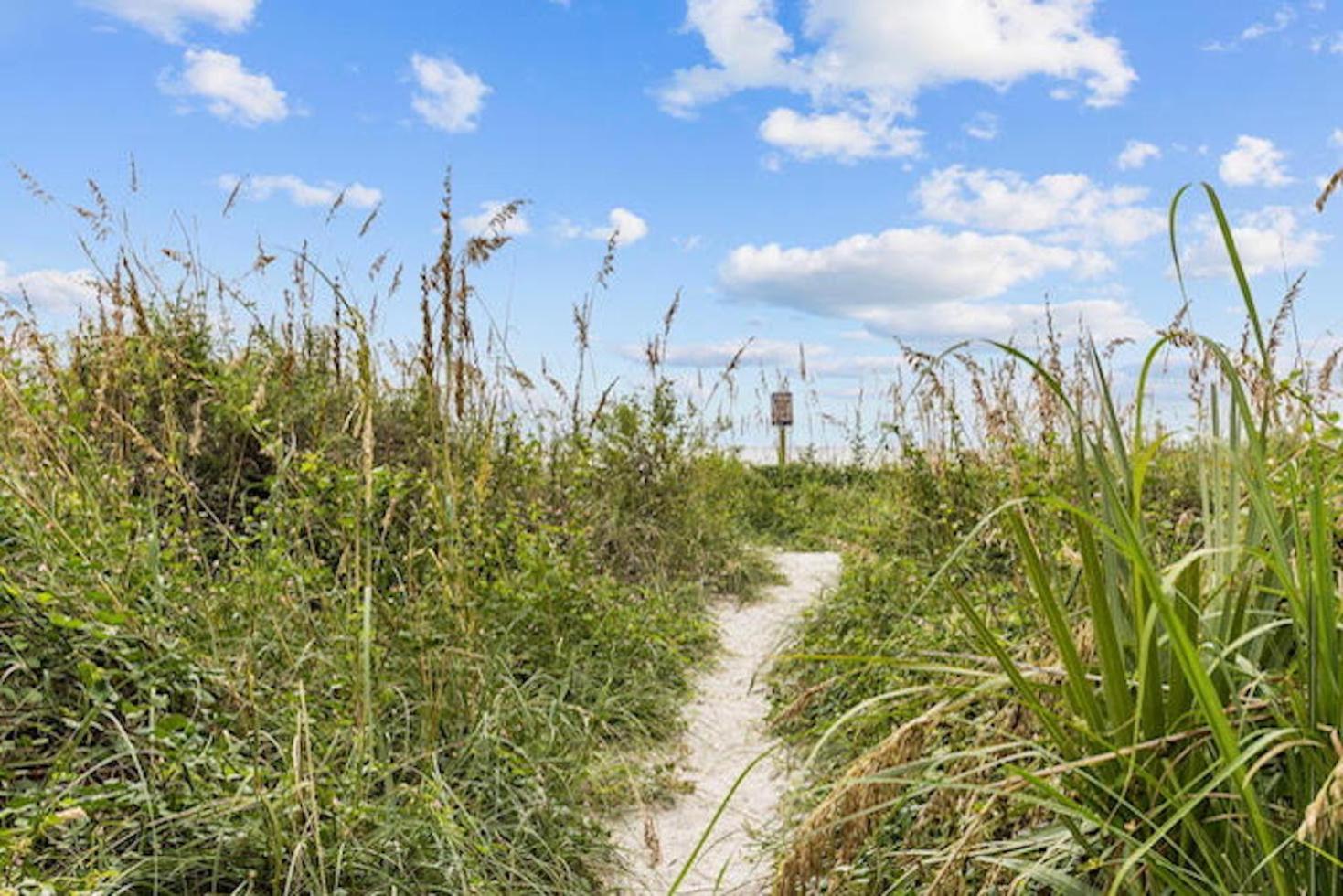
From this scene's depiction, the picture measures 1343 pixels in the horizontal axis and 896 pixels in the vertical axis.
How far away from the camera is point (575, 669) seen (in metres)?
3.76

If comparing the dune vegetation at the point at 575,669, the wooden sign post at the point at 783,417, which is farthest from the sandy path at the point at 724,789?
the wooden sign post at the point at 783,417

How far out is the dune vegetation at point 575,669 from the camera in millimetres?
1555

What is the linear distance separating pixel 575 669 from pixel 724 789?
0.71m

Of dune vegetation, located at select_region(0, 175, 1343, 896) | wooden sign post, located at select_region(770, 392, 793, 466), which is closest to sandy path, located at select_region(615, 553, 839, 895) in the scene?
dune vegetation, located at select_region(0, 175, 1343, 896)

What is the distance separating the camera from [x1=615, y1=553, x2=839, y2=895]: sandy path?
272 cm

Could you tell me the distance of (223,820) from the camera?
214cm

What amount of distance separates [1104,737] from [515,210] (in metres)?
2.14

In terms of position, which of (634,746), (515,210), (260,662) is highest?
(515,210)

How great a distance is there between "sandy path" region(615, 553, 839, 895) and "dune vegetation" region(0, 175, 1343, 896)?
0.11m

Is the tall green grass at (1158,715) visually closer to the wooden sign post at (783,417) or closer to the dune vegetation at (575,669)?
the dune vegetation at (575,669)

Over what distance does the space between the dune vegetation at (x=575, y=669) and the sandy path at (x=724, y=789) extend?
0.11 metres

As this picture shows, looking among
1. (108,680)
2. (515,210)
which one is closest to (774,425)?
(515,210)

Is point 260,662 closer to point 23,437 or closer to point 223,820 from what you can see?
point 223,820

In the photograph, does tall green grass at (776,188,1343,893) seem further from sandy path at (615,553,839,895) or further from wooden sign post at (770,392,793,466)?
wooden sign post at (770,392,793,466)
